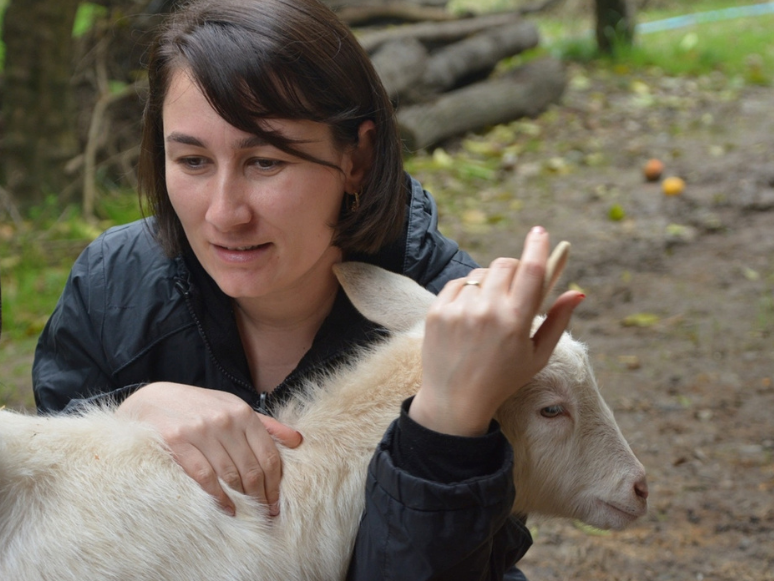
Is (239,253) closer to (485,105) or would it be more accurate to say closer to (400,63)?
(400,63)

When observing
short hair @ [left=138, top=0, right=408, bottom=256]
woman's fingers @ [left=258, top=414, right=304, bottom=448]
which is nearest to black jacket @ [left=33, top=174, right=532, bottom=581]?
short hair @ [left=138, top=0, right=408, bottom=256]

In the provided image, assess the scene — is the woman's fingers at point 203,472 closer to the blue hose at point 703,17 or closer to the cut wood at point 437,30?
the cut wood at point 437,30

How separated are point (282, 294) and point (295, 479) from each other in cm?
60

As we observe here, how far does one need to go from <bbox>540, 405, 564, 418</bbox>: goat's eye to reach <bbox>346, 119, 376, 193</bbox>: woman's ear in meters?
0.83

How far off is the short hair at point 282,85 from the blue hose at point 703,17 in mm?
12350

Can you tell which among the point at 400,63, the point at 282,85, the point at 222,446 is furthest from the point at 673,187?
the point at 222,446

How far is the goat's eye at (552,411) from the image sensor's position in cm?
232

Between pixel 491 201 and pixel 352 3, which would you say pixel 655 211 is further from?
pixel 352 3

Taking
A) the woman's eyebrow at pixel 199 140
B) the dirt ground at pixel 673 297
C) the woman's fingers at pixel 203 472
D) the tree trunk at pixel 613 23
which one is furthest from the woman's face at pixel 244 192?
the tree trunk at pixel 613 23

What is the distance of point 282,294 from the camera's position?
2.57 meters

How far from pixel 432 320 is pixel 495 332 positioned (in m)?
0.13

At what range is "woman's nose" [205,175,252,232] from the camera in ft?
7.14

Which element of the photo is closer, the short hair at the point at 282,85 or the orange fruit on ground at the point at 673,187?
the short hair at the point at 282,85

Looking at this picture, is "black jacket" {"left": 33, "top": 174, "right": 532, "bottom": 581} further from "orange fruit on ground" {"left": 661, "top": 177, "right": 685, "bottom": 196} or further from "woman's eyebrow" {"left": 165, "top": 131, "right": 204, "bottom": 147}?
"orange fruit on ground" {"left": 661, "top": 177, "right": 685, "bottom": 196}
